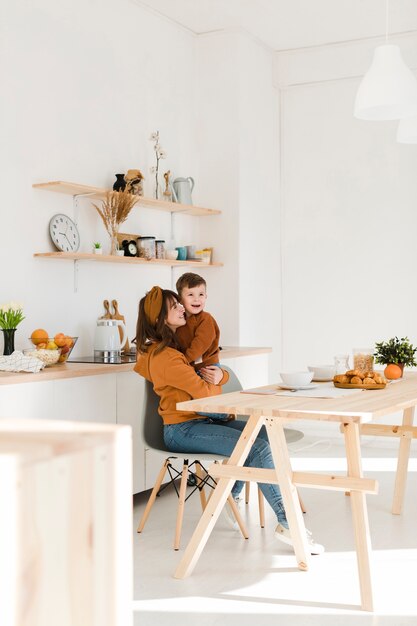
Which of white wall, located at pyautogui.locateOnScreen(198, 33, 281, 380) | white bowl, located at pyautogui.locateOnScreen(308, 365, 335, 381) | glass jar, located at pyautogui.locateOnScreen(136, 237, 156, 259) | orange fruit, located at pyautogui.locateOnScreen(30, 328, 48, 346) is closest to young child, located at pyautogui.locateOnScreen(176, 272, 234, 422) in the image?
white bowl, located at pyautogui.locateOnScreen(308, 365, 335, 381)

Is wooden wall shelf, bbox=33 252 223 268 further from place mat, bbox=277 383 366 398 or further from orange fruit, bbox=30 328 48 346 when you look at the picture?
place mat, bbox=277 383 366 398

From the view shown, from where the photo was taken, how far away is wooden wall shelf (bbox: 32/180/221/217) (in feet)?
13.3

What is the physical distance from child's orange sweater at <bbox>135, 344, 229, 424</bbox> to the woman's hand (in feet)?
0.20

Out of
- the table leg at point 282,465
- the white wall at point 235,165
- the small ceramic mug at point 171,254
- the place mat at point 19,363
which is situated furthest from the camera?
the white wall at point 235,165

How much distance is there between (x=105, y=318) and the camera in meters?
4.45

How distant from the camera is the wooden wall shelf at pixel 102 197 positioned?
4.05m

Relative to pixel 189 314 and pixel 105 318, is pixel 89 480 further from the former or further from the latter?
pixel 105 318

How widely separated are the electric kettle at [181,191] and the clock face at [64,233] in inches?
40.8

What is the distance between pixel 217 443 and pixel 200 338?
689mm

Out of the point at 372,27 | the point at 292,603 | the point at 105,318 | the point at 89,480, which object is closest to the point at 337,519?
the point at 292,603

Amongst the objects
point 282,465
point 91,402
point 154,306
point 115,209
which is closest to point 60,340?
point 91,402

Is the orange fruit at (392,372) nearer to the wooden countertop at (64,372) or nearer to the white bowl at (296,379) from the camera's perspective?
the white bowl at (296,379)

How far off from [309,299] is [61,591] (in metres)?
5.30

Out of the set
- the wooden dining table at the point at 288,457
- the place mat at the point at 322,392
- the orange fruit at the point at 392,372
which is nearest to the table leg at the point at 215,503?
the wooden dining table at the point at 288,457
